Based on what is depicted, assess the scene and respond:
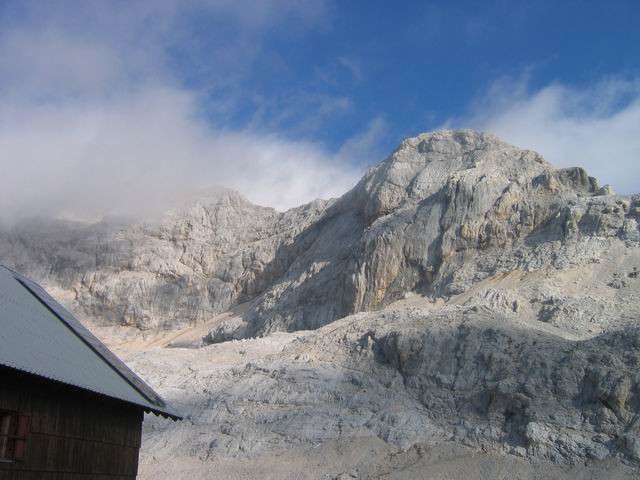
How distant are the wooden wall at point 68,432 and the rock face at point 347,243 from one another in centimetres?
3030

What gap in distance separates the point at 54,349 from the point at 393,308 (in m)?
35.8

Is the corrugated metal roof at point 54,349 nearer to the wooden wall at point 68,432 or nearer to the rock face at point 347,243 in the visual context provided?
the wooden wall at point 68,432

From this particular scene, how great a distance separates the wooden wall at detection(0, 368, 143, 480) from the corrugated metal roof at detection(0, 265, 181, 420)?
1.00 ft

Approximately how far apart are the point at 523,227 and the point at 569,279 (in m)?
7.38

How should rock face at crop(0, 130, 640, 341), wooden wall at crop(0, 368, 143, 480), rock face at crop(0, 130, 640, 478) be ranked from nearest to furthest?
wooden wall at crop(0, 368, 143, 480) → rock face at crop(0, 130, 640, 478) → rock face at crop(0, 130, 640, 341)

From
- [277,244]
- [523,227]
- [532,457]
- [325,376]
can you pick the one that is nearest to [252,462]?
[325,376]

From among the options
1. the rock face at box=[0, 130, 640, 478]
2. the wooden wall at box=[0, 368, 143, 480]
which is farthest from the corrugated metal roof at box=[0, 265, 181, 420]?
Result: the rock face at box=[0, 130, 640, 478]

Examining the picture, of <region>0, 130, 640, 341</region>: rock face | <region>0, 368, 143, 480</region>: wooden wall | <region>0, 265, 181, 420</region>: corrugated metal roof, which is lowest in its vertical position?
<region>0, 368, 143, 480</region>: wooden wall

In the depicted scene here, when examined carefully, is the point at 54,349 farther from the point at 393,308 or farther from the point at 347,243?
the point at 347,243

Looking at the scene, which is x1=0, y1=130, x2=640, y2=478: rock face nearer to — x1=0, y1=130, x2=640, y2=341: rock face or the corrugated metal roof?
x1=0, y1=130, x2=640, y2=341: rock face

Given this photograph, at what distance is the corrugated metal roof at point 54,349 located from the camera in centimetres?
1312

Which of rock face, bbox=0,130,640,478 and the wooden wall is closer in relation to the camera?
the wooden wall

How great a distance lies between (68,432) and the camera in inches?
556

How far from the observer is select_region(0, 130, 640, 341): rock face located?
49.9 meters
